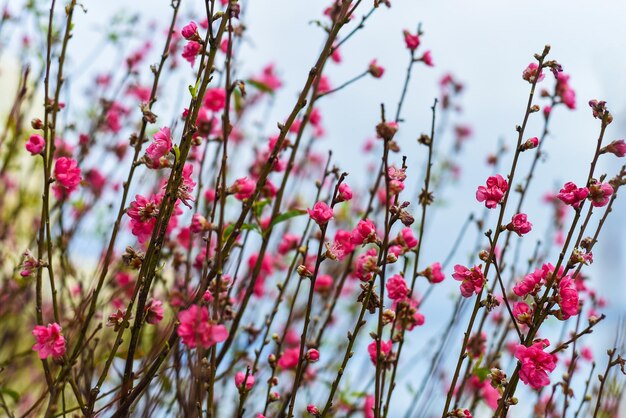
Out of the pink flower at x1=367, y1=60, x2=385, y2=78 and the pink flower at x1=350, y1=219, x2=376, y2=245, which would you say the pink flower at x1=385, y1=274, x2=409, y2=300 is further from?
the pink flower at x1=367, y1=60, x2=385, y2=78

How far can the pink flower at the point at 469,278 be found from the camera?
1.67 meters

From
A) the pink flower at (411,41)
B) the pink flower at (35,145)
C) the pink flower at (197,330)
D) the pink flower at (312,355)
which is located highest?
the pink flower at (411,41)

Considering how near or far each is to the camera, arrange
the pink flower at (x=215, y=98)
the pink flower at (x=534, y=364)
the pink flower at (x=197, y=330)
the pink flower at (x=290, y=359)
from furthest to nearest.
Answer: the pink flower at (x=290, y=359) → the pink flower at (x=215, y=98) → the pink flower at (x=534, y=364) → the pink flower at (x=197, y=330)

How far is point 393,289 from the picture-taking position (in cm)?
186

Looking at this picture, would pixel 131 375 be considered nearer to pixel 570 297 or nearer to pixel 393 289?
pixel 393 289

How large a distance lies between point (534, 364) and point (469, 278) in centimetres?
26

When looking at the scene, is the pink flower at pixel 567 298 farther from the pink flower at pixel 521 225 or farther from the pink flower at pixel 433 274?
the pink flower at pixel 433 274

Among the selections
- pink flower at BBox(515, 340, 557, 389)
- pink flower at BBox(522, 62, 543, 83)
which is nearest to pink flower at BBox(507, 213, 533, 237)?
pink flower at BBox(515, 340, 557, 389)

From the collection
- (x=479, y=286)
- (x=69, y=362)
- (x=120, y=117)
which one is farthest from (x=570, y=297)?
Answer: (x=120, y=117)

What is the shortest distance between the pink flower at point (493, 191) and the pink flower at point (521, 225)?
73 millimetres

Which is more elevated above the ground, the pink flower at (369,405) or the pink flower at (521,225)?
the pink flower at (521,225)

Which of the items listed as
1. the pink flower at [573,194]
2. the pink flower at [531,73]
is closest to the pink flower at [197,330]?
the pink flower at [573,194]

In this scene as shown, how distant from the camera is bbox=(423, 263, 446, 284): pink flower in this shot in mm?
1767

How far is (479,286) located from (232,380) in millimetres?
1799
